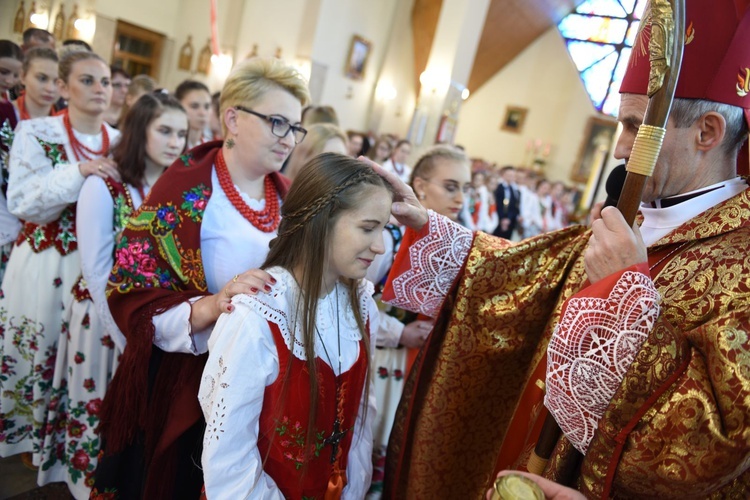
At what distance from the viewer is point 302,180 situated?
1.51 m

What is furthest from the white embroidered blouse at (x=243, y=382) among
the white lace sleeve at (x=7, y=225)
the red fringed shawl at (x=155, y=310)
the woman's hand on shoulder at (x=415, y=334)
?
the white lace sleeve at (x=7, y=225)

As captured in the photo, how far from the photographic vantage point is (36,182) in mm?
2336

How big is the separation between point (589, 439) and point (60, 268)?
7.59 feet

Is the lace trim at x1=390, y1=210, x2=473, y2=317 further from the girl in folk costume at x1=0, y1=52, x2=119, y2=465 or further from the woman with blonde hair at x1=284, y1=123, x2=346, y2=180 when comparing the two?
the girl in folk costume at x1=0, y1=52, x2=119, y2=465

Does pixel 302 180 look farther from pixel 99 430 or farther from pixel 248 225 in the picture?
pixel 99 430

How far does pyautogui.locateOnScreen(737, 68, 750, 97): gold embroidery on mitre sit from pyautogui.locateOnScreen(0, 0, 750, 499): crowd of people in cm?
1

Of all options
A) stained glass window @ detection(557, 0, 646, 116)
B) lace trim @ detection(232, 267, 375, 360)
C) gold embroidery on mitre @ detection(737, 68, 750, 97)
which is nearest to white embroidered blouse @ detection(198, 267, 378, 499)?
lace trim @ detection(232, 267, 375, 360)

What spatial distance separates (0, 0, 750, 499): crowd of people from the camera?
3.68 ft

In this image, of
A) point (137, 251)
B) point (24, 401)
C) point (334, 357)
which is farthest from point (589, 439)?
point (24, 401)

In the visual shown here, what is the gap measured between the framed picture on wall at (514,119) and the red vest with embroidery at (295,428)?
1948cm

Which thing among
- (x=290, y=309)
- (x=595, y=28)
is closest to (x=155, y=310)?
(x=290, y=309)

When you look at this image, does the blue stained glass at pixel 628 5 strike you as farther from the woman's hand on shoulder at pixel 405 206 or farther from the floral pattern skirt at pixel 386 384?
the woman's hand on shoulder at pixel 405 206

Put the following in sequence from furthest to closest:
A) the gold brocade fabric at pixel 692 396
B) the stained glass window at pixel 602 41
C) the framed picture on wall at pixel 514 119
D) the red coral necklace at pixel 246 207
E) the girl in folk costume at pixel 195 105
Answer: the framed picture on wall at pixel 514 119
the stained glass window at pixel 602 41
the girl in folk costume at pixel 195 105
the red coral necklace at pixel 246 207
the gold brocade fabric at pixel 692 396

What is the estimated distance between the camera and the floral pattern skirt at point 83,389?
2.27 m
